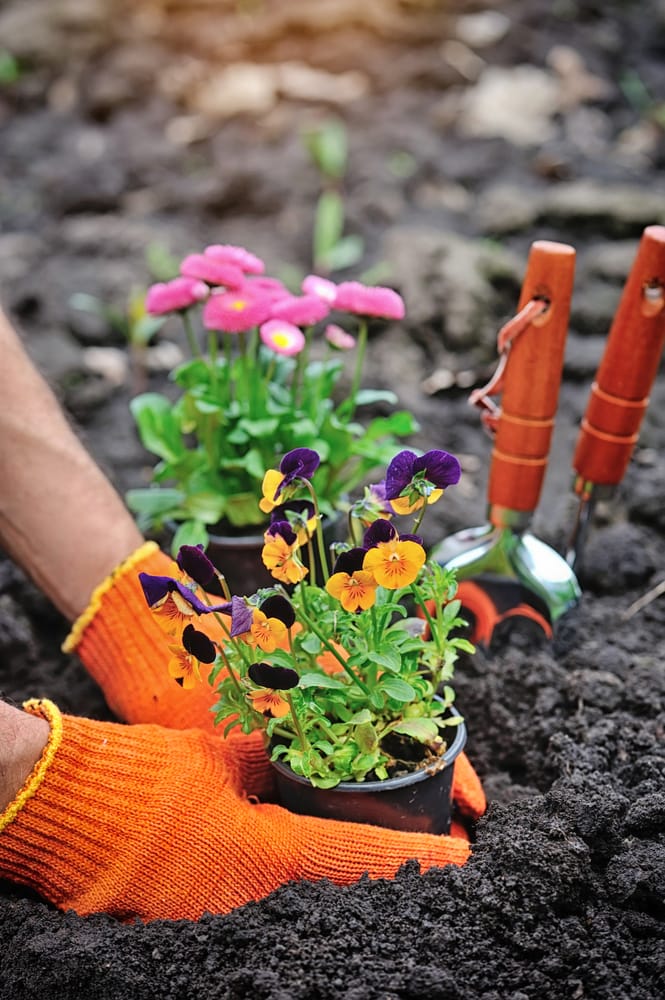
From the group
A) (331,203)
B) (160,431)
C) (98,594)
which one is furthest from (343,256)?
(98,594)

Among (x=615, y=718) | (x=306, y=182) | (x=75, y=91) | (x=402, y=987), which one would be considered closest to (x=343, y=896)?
(x=402, y=987)

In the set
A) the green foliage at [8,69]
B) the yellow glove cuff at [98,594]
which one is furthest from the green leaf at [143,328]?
the green foliage at [8,69]

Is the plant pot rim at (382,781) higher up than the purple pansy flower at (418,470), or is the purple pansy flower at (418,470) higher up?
the purple pansy flower at (418,470)

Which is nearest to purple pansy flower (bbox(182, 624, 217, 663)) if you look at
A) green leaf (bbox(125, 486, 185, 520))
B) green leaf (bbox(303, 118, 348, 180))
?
green leaf (bbox(125, 486, 185, 520))

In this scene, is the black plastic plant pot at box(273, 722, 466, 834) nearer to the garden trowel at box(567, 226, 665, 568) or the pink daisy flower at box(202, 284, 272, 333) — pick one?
the garden trowel at box(567, 226, 665, 568)

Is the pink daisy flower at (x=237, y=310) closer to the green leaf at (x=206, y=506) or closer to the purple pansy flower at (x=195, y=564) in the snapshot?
the green leaf at (x=206, y=506)

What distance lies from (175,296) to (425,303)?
1011 mm

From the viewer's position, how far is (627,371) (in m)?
1.46

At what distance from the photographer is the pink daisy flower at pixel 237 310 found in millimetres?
1492

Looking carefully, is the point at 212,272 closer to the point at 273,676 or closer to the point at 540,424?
the point at 540,424

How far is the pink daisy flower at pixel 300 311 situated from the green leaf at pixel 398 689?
2.00ft

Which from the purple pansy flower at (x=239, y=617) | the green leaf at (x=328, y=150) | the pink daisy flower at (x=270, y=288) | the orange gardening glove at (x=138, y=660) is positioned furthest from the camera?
the green leaf at (x=328, y=150)

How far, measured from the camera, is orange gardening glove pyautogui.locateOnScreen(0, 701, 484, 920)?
3.70ft

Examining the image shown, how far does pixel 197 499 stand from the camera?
1.64m
